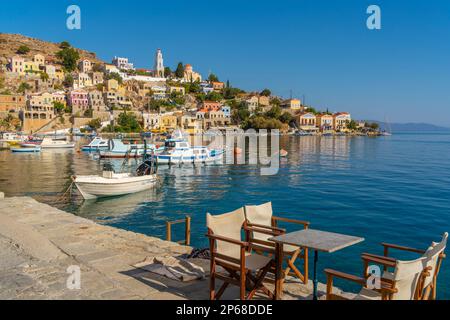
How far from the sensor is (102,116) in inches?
4348

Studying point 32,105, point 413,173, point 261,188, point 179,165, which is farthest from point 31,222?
point 32,105

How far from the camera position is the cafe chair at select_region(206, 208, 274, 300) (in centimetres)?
481

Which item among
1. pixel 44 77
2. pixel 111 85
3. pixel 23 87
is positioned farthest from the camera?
pixel 111 85

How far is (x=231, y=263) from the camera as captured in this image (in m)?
5.12

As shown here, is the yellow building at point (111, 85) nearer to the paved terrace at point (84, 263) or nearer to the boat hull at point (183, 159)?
the boat hull at point (183, 159)

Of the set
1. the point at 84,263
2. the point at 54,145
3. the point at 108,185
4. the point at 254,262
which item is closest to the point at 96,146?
the point at 54,145

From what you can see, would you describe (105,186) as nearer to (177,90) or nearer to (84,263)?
(84,263)

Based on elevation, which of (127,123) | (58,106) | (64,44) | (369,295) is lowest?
(369,295)

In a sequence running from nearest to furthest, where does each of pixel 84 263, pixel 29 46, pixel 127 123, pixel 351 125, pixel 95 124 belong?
1. pixel 84 263
2. pixel 95 124
3. pixel 127 123
4. pixel 29 46
5. pixel 351 125

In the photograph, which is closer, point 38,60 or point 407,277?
point 407,277

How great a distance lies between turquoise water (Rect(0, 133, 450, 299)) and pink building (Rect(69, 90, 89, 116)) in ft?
252

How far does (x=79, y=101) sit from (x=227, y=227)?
11566 centimetres

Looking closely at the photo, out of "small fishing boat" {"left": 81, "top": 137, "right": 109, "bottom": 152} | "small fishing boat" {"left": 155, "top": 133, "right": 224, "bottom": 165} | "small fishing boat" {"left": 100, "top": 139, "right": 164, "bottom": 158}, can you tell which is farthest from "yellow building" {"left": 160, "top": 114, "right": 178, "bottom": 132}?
"small fishing boat" {"left": 155, "top": 133, "right": 224, "bottom": 165}

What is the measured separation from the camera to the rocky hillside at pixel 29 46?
148625 millimetres
